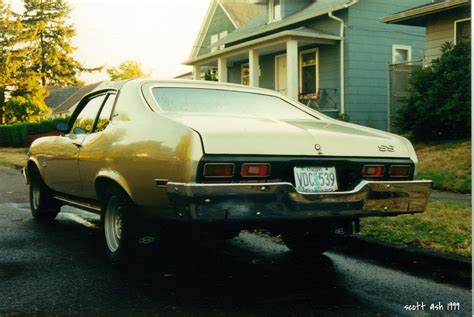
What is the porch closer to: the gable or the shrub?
the gable

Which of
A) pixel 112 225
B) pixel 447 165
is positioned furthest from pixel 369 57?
pixel 112 225

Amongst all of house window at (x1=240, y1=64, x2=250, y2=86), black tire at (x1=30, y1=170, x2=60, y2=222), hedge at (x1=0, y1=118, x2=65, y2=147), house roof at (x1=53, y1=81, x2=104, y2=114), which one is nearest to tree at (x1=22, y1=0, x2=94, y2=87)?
house roof at (x1=53, y1=81, x2=104, y2=114)

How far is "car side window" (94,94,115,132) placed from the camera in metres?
5.08

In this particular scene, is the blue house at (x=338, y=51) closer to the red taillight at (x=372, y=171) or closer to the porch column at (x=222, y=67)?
the porch column at (x=222, y=67)

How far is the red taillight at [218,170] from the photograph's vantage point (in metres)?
3.73

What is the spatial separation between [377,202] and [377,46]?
18394 mm

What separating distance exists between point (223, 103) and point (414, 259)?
2081 mm

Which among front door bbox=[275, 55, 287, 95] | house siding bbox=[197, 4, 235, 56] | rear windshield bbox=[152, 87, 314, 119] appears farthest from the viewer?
house siding bbox=[197, 4, 235, 56]

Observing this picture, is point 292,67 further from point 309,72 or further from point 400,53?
point 400,53

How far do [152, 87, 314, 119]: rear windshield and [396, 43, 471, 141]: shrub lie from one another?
864 cm

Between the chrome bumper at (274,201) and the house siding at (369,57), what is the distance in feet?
55.7

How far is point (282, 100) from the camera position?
550 cm

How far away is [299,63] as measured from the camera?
23141 mm

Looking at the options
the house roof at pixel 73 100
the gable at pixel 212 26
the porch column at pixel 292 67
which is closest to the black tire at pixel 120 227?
the porch column at pixel 292 67
